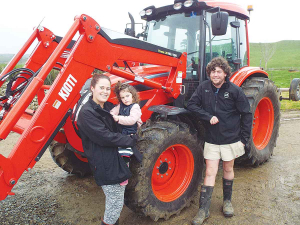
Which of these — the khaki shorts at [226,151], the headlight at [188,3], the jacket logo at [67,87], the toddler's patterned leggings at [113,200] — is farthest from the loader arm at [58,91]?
the khaki shorts at [226,151]

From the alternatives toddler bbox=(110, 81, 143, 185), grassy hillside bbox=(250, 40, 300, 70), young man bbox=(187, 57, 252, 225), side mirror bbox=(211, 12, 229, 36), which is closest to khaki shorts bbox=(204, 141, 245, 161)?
young man bbox=(187, 57, 252, 225)

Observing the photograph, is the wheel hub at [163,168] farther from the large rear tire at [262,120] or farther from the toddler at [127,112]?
the large rear tire at [262,120]

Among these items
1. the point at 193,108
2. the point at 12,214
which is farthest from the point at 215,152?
the point at 12,214

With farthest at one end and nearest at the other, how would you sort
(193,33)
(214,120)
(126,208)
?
(193,33)
(126,208)
(214,120)

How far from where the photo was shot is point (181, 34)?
3836mm

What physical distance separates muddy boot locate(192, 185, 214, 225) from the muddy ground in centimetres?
10

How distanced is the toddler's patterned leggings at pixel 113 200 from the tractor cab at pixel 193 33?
77.4 inches

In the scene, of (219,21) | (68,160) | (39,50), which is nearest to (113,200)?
(68,160)

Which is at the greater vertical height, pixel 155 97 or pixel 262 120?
pixel 262 120

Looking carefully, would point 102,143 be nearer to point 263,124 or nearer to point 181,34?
point 181,34

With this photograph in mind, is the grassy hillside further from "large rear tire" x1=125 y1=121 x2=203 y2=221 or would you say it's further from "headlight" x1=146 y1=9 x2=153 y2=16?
"large rear tire" x1=125 y1=121 x2=203 y2=221

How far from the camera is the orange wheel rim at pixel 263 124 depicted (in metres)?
4.56

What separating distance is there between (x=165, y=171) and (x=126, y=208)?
26.4 inches

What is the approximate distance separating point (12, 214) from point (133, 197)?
1.60m
